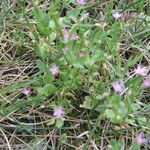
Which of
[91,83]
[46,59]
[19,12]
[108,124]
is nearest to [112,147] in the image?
[108,124]

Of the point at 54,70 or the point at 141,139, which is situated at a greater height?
the point at 54,70

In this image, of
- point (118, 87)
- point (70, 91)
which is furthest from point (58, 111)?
point (118, 87)

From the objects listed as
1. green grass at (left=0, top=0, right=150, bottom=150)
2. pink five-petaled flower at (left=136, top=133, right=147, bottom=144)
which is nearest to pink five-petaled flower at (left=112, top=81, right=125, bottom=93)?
green grass at (left=0, top=0, right=150, bottom=150)

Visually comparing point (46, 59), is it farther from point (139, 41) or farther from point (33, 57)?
point (139, 41)

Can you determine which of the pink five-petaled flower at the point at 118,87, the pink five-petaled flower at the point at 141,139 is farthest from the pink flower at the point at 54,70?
the pink five-petaled flower at the point at 141,139

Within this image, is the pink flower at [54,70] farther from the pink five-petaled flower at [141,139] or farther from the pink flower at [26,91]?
the pink five-petaled flower at [141,139]

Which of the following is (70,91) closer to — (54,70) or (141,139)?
(54,70)

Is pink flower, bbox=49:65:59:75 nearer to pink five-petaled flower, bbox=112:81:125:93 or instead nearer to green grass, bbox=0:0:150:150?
green grass, bbox=0:0:150:150

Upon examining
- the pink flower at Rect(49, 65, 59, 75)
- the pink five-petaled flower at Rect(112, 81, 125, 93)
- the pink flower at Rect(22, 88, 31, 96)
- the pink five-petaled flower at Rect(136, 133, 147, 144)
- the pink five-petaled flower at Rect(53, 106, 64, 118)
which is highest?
the pink flower at Rect(49, 65, 59, 75)
